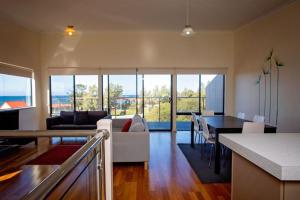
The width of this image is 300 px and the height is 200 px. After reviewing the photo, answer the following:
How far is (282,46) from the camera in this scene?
4.50 m

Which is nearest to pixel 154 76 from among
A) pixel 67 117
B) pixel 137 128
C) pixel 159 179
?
pixel 67 117

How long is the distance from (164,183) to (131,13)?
3.70m

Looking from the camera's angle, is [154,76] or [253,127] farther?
[154,76]

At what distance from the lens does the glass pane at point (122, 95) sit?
270 inches

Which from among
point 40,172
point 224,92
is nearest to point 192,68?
point 224,92

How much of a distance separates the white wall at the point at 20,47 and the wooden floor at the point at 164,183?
389 centimetres

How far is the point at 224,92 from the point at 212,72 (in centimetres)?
78

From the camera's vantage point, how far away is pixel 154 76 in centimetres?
686

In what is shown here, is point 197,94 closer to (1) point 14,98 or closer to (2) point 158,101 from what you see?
(2) point 158,101

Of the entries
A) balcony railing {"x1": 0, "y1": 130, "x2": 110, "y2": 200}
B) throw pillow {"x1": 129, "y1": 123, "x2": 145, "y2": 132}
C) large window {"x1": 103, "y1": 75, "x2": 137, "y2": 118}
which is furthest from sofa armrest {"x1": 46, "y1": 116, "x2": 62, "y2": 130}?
balcony railing {"x1": 0, "y1": 130, "x2": 110, "y2": 200}

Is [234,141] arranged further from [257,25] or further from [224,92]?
[224,92]

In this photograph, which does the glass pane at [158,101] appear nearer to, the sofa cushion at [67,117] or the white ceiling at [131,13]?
the white ceiling at [131,13]

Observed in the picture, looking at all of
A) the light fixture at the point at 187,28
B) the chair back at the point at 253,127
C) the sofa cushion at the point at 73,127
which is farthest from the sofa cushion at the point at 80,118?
the chair back at the point at 253,127

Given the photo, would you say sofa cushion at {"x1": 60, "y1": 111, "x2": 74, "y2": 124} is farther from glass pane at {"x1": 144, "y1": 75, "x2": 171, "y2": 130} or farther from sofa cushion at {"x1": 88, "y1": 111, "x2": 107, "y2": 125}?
glass pane at {"x1": 144, "y1": 75, "x2": 171, "y2": 130}
